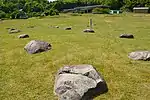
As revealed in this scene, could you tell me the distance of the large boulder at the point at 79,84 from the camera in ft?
56.3

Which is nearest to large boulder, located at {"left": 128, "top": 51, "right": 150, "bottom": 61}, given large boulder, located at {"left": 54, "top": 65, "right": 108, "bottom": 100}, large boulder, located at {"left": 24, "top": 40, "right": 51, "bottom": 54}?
large boulder, located at {"left": 54, "top": 65, "right": 108, "bottom": 100}

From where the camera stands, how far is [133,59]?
2428 centimetres

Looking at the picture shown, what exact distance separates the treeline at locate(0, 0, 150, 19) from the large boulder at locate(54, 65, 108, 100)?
79.5 metres

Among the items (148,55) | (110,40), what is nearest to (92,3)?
(110,40)

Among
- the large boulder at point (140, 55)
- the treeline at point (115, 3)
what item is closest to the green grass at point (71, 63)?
the large boulder at point (140, 55)

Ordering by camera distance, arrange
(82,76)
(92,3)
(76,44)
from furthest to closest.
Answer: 1. (92,3)
2. (76,44)
3. (82,76)

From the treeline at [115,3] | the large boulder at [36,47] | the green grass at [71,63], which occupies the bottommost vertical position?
the treeline at [115,3]

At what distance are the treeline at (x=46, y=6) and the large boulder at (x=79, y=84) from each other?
261 feet

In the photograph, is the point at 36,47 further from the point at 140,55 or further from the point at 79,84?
the point at 79,84

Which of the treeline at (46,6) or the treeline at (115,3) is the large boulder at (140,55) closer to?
the treeline at (46,6)

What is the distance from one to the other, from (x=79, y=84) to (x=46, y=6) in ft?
360

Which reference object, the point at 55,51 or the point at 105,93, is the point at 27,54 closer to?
the point at 55,51

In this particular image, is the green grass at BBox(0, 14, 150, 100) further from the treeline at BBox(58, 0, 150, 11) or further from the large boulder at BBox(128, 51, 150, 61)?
the treeline at BBox(58, 0, 150, 11)

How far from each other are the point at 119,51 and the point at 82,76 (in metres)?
9.71
